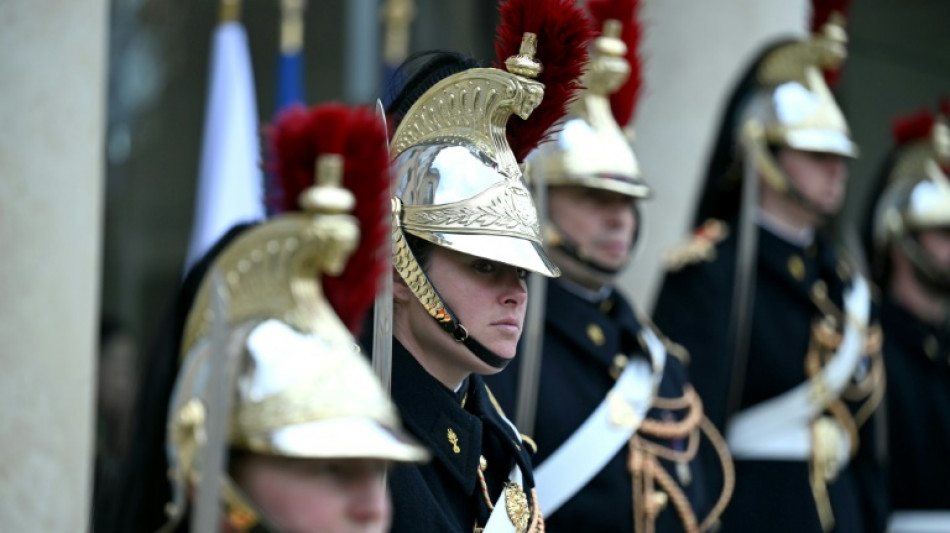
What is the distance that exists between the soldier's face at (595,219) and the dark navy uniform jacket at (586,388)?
0.16 metres

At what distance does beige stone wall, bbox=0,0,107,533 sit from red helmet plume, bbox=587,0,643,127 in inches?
64.9

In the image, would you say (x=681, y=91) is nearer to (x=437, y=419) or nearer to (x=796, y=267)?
(x=796, y=267)

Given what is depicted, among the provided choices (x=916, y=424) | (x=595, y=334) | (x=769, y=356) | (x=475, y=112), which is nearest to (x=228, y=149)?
(x=595, y=334)

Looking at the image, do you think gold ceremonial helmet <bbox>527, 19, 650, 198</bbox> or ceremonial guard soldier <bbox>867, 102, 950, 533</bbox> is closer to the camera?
gold ceremonial helmet <bbox>527, 19, 650, 198</bbox>

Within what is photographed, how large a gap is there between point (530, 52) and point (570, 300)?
1.57 meters

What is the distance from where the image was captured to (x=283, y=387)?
2695 mm

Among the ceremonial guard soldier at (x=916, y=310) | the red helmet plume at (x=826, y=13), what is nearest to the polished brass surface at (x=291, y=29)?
the red helmet plume at (x=826, y=13)

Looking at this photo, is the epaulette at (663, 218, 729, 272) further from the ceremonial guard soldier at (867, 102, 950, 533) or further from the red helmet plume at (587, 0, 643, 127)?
the ceremonial guard soldier at (867, 102, 950, 533)

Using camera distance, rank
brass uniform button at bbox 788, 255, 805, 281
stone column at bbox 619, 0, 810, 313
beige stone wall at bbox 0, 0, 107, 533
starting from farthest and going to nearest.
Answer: stone column at bbox 619, 0, 810, 313 < brass uniform button at bbox 788, 255, 805, 281 < beige stone wall at bbox 0, 0, 107, 533

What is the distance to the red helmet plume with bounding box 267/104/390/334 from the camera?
2.79 meters

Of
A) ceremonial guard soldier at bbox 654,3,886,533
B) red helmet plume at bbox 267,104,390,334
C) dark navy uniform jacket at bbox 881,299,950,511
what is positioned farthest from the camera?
dark navy uniform jacket at bbox 881,299,950,511

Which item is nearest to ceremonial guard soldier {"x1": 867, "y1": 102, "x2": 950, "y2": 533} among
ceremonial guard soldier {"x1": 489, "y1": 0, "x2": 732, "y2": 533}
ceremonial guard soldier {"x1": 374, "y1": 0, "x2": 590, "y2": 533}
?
ceremonial guard soldier {"x1": 489, "y1": 0, "x2": 732, "y2": 533}

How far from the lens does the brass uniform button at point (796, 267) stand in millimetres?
6656

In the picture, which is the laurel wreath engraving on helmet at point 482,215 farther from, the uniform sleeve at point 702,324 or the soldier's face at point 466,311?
the uniform sleeve at point 702,324
